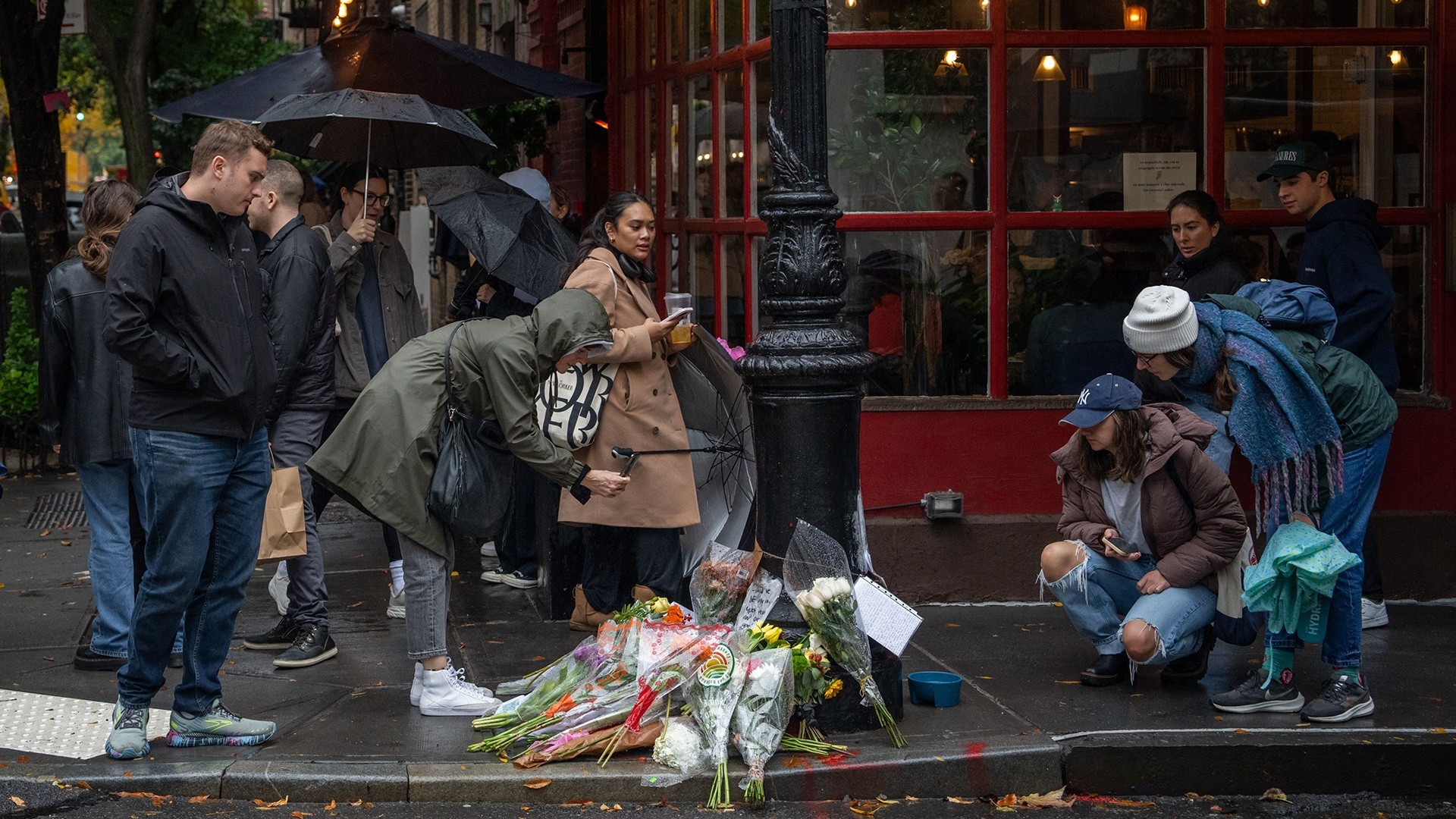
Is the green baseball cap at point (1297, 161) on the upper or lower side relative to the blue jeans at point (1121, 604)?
upper

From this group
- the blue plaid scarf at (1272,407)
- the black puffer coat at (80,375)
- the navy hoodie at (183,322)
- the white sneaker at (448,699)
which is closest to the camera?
the navy hoodie at (183,322)

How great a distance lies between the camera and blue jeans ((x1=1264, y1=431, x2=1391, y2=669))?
539 cm

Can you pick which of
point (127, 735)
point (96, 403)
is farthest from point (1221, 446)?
point (96, 403)

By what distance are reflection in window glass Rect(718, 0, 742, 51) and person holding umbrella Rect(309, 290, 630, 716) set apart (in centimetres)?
312

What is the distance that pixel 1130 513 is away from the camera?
5.79 metres

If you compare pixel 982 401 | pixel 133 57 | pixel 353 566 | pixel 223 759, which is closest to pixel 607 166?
pixel 353 566

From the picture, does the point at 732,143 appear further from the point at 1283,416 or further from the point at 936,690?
the point at 1283,416

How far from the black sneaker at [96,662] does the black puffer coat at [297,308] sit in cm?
116

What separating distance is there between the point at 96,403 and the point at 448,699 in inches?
75.9

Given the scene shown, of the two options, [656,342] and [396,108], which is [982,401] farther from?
[396,108]

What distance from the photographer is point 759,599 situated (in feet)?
17.3

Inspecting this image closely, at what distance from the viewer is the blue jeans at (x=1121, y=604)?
5.62 meters

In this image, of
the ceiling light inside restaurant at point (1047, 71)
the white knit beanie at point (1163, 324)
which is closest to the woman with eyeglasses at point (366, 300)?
the ceiling light inside restaurant at point (1047, 71)

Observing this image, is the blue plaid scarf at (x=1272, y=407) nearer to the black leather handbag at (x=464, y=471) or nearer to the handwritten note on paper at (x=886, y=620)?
the handwritten note on paper at (x=886, y=620)
